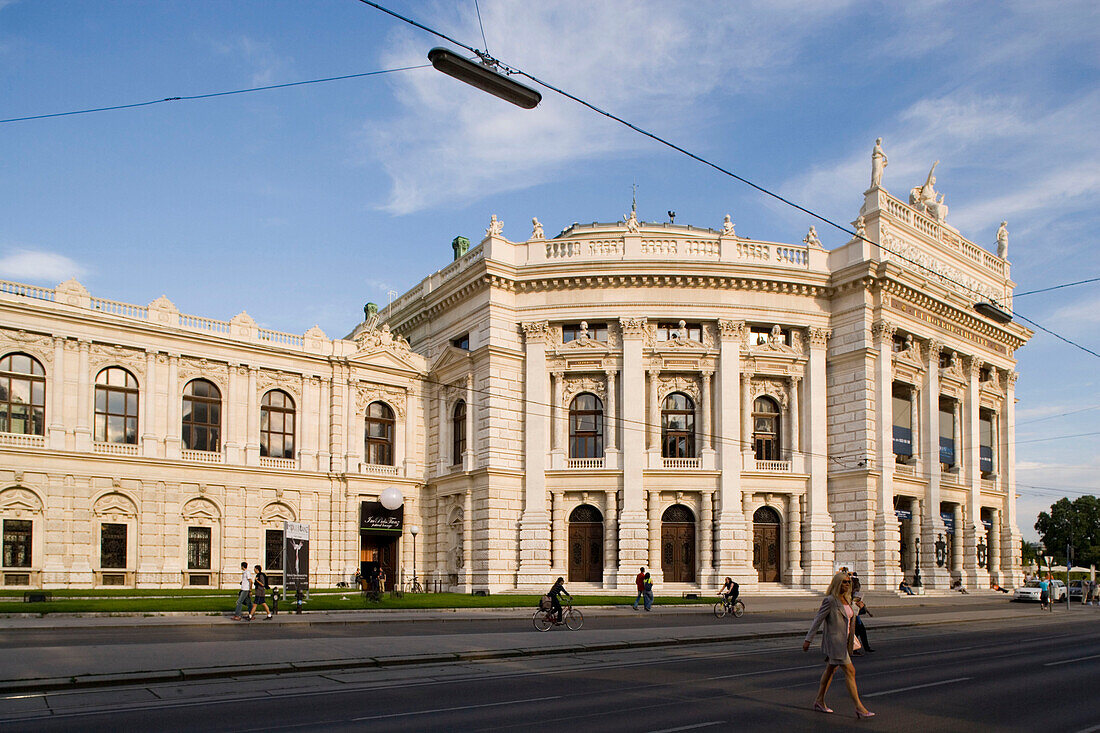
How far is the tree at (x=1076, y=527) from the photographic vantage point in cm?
10512

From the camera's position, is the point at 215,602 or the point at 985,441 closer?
the point at 215,602

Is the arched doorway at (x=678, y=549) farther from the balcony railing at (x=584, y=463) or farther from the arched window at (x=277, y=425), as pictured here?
the arched window at (x=277, y=425)

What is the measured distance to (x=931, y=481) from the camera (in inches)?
2015

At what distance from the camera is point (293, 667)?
60.3 feet

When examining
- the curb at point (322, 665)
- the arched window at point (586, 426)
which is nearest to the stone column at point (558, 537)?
the arched window at point (586, 426)

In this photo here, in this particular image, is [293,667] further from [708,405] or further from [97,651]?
[708,405]

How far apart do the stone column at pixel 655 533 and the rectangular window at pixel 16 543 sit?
2817 centimetres

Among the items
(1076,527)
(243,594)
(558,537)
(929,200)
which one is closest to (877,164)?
(929,200)

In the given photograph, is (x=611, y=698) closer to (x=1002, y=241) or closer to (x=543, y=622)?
(x=543, y=622)

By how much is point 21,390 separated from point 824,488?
38.7 m

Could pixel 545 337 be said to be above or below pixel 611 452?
above

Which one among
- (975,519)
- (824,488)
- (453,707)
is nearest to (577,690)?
(453,707)

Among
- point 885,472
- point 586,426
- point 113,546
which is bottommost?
point 113,546

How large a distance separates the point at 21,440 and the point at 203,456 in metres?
7.92
